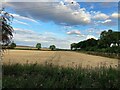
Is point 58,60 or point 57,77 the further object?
point 58,60

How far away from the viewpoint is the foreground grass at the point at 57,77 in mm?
6738

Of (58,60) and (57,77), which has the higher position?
(58,60)

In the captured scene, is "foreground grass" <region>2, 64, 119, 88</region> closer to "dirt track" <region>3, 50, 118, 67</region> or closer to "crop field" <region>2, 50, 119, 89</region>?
"crop field" <region>2, 50, 119, 89</region>

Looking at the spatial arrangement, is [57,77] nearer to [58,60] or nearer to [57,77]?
[57,77]

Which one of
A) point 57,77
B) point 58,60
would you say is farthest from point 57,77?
point 58,60

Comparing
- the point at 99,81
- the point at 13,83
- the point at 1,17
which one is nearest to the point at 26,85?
the point at 13,83

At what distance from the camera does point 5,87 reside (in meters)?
6.42

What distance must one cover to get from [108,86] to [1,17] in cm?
480

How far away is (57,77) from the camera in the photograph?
→ 763 centimetres

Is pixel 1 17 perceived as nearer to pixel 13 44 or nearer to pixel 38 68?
pixel 13 44

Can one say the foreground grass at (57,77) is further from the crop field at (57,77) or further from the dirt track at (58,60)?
the dirt track at (58,60)

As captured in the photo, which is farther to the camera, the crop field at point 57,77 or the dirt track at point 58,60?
the dirt track at point 58,60

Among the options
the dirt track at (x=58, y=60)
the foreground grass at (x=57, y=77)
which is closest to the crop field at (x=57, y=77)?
the foreground grass at (x=57, y=77)

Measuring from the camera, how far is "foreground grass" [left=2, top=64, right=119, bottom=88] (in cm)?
674
